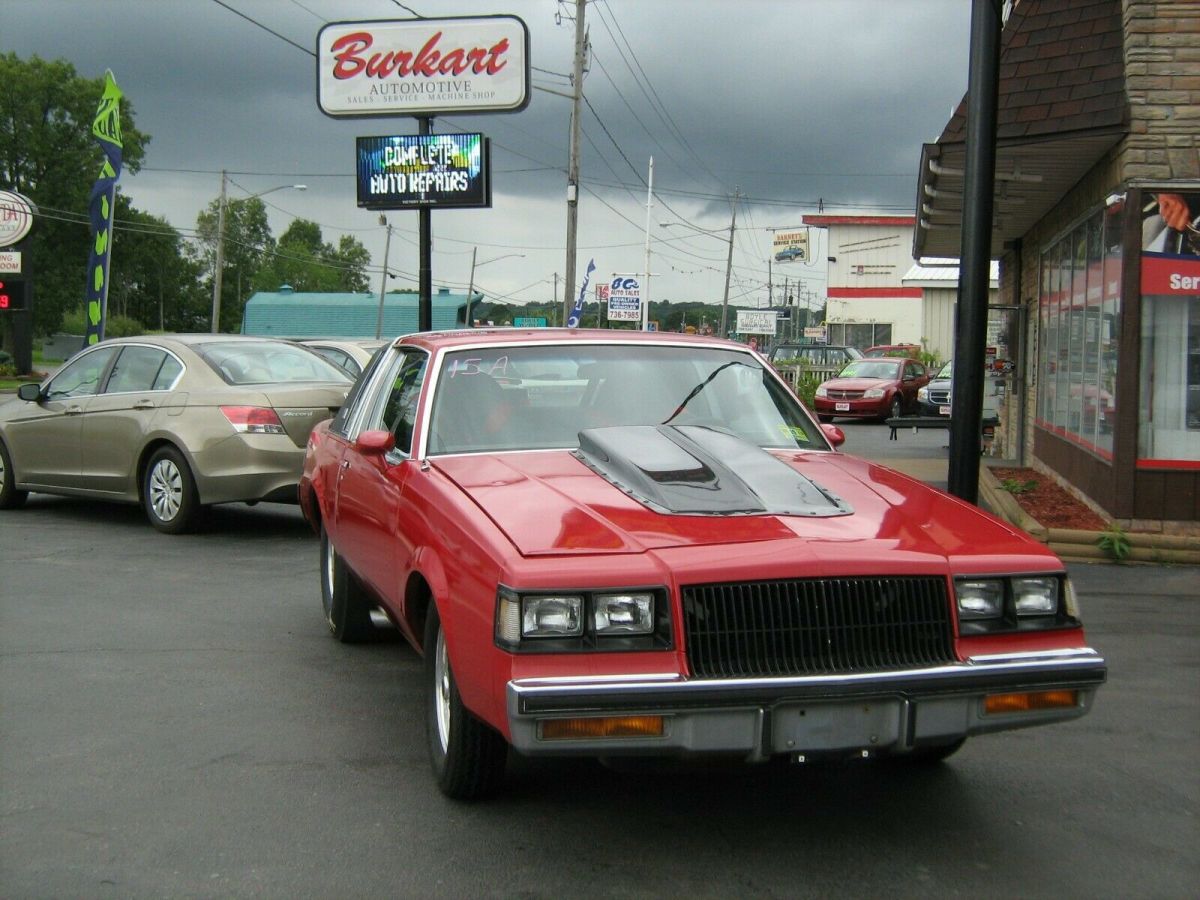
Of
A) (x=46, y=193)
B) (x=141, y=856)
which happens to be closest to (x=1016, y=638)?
(x=141, y=856)

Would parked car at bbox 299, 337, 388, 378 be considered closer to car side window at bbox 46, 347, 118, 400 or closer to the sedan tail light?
car side window at bbox 46, 347, 118, 400

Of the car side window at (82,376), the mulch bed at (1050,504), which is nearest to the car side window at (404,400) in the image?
the car side window at (82,376)

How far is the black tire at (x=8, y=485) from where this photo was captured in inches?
457

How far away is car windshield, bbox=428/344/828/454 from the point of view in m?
5.13

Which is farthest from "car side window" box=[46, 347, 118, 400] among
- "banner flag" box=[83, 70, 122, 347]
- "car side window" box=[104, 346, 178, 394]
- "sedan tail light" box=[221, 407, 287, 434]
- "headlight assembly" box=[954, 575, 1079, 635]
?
"banner flag" box=[83, 70, 122, 347]

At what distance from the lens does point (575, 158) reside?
32812 millimetres

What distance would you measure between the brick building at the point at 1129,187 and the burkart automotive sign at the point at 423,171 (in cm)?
1084

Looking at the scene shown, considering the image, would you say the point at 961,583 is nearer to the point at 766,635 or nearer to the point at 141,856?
the point at 766,635

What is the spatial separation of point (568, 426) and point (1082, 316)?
9.06m

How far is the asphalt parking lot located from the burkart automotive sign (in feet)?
51.0

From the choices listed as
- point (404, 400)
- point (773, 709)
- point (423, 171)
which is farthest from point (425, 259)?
point (773, 709)

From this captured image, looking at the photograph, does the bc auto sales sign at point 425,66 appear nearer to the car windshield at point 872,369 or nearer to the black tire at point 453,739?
the car windshield at point 872,369

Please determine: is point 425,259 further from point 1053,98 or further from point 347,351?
point 1053,98

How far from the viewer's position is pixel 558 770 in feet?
15.4
